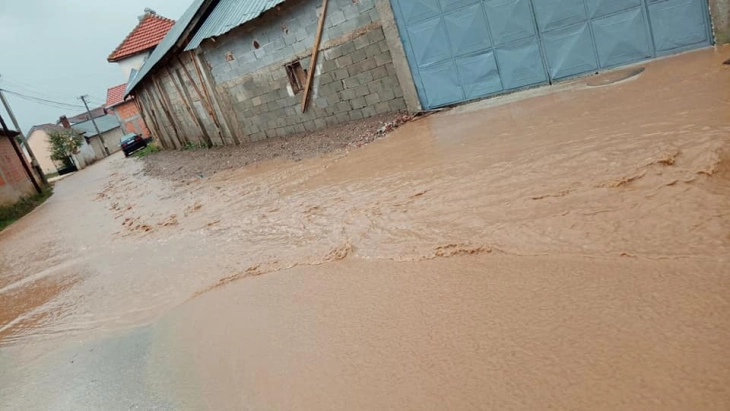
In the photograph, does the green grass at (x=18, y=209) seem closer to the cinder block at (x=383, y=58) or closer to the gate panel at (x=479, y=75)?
the cinder block at (x=383, y=58)

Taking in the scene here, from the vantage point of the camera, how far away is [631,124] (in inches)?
185

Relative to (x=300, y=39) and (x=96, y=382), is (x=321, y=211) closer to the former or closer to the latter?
(x=96, y=382)

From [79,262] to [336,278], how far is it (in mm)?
5513

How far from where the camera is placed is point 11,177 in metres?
18.7

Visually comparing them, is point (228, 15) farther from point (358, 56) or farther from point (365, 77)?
point (365, 77)

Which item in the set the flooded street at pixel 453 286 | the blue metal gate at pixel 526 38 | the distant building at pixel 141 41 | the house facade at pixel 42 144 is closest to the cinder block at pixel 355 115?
the blue metal gate at pixel 526 38

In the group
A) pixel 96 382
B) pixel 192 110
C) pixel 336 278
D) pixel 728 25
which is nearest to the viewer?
pixel 96 382

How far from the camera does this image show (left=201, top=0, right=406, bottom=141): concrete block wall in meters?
9.73

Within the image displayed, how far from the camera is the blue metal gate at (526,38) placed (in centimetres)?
683

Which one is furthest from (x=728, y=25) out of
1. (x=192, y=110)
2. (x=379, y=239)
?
(x=192, y=110)

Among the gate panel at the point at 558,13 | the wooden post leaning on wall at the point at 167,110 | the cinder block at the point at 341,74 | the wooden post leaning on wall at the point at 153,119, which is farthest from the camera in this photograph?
the wooden post leaning on wall at the point at 153,119

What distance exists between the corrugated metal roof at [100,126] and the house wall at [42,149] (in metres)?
2.94

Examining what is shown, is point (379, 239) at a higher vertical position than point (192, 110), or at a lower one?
lower

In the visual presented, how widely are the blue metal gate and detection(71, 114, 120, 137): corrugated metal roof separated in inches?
1785
